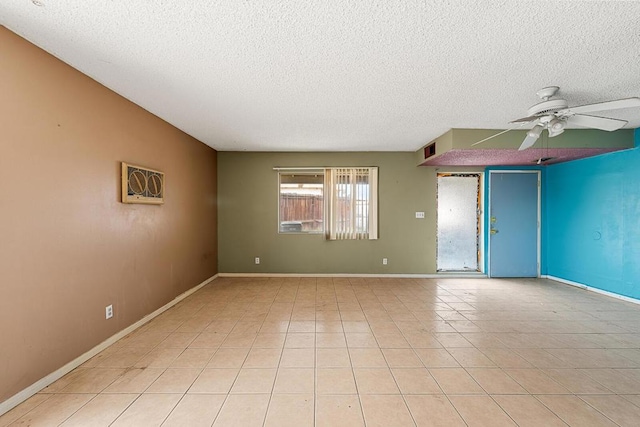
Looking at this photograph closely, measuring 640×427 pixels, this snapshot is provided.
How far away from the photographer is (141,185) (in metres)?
3.14

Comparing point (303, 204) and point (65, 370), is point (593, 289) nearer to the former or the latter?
point (303, 204)

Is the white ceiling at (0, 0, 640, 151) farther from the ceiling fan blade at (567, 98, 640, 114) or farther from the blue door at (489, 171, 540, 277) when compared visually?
the blue door at (489, 171, 540, 277)

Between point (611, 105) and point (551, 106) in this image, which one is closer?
point (611, 105)

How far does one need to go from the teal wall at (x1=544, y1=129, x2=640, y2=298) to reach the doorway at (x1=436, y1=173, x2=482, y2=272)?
1.30m

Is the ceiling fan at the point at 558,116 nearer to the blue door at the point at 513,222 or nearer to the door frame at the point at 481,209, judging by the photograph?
the door frame at the point at 481,209

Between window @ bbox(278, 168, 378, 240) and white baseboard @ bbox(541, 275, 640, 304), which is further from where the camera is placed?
window @ bbox(278, 168, 378, 240)

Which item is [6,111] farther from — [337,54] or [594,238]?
[594,238]

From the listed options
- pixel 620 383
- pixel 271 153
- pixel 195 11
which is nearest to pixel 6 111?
pixel 195 11

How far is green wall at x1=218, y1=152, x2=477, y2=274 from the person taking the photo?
18.3 feet

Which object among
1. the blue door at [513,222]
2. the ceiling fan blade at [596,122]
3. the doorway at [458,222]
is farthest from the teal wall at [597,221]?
the ceiling fan blade at [596,122]

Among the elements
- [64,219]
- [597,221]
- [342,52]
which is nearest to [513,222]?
[597,221]

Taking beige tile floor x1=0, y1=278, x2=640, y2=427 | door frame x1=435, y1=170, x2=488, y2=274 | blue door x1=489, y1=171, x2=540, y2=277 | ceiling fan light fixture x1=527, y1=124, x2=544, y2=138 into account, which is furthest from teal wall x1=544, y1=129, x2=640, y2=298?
ceiling fan light fixture x1=527, y1=124, x2=544, y2=138

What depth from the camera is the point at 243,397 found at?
1956 mm

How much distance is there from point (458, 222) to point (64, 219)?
247 inches
